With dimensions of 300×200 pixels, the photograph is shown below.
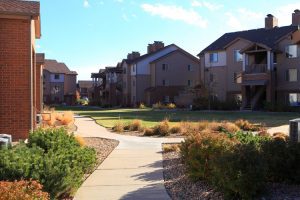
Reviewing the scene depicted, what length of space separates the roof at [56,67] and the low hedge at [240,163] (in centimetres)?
8763

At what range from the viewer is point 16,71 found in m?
15.9

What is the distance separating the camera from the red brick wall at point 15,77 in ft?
51.8

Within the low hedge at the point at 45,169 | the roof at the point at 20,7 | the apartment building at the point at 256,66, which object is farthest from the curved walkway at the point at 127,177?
the apartment building at the point at 256,66

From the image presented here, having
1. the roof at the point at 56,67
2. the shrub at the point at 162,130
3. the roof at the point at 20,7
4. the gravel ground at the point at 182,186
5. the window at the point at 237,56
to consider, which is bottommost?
the gravel ground at the point at 182,186

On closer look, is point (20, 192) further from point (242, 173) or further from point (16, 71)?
point (16, 71)

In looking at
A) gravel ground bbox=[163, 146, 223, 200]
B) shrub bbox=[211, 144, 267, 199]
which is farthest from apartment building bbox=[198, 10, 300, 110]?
shrub bbox=[211, 144, 267, 199]

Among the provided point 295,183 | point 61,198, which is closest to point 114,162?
point 61,198

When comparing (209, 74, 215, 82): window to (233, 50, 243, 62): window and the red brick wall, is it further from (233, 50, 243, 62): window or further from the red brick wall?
the red brick wall

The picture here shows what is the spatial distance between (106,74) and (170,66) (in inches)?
928

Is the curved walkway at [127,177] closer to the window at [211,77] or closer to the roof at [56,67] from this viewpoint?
the window at [211,77]

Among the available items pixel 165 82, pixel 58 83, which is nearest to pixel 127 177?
pixel 165 82

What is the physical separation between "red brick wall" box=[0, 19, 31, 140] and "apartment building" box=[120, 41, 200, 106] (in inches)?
1950

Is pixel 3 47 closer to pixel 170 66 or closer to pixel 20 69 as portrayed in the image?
pixel 20 69

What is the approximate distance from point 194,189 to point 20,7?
1006 centimetres
